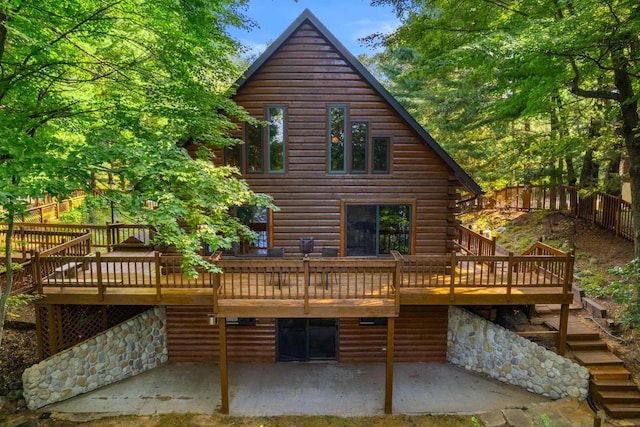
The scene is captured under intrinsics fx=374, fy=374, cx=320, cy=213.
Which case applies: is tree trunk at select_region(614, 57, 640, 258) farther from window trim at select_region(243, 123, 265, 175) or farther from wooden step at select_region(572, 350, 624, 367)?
window trim at select_region(243, 123, 265, 175)

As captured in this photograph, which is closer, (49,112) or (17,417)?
(49,112)

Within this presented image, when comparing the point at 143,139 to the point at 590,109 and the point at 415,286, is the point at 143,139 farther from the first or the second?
the point at 590,109

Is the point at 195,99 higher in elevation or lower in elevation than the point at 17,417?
higher

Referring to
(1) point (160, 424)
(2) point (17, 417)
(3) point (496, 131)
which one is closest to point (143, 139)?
(1) point (160, 424)

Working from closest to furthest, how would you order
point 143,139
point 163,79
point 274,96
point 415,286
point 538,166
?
point 143,139
point 163,79
point 415,286
point 274,96
point 538,166

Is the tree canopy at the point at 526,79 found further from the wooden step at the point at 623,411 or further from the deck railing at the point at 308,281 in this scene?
the deck railing at the point at 308,281

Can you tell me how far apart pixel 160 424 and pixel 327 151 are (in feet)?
25.3

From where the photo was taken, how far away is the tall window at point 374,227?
1071cm

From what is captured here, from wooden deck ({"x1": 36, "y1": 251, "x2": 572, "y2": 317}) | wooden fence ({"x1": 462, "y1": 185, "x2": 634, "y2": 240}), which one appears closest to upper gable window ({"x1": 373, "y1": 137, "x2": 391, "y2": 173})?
wooden deck ({"x1": 36, "y1": 251, "x2": 572, "y2": 317})

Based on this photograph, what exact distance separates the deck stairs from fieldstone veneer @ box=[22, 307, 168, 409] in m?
11.0

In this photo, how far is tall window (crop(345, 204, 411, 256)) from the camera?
10711 mm

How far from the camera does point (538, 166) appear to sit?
1588cm

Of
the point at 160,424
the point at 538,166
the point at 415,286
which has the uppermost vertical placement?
the point at 538,166

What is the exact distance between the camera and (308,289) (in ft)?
28.6
